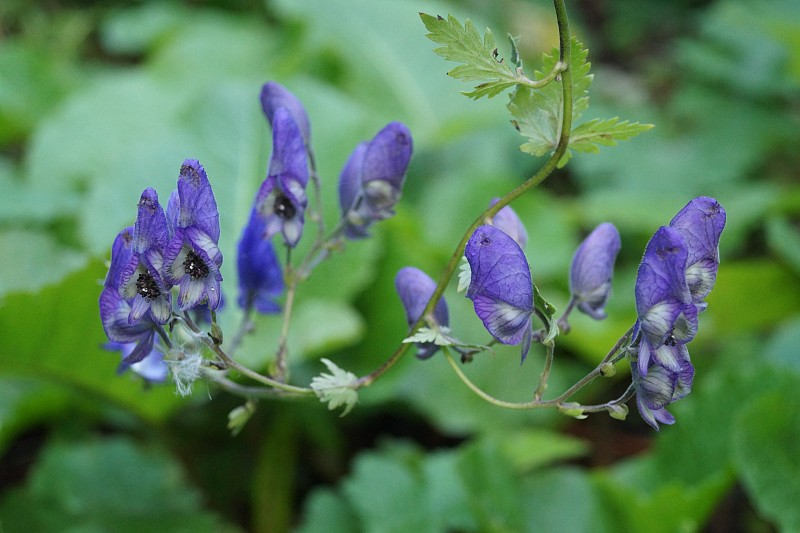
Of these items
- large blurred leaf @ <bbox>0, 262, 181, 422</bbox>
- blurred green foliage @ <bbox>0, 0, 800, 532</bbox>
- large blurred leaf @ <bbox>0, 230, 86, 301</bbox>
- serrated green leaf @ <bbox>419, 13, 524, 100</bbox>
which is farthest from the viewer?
large blurred leaf @ <bbox>0, 230, 86, 301</bbox>

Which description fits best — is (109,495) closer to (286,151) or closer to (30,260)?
(30,260)

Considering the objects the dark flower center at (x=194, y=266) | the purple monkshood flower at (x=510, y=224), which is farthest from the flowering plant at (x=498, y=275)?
the purple monkshood flower at (x=510, y=224)

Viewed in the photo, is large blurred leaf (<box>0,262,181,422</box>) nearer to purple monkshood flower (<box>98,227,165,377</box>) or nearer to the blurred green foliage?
the blurred green foliage

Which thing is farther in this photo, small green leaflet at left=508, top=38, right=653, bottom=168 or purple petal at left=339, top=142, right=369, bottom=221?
purple petal at left=339, top=142, right=369, bottom=221

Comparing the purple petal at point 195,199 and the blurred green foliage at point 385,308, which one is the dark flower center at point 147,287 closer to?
the purple petal at point 195,199

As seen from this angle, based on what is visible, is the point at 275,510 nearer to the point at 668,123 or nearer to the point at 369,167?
the point at 369,167

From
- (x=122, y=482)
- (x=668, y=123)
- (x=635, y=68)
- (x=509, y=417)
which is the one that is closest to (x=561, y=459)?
(x=509, y=417)

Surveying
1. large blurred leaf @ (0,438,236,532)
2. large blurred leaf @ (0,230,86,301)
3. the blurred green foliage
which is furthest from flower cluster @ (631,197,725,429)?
large blurred leaf @ (0,230,86,301)
